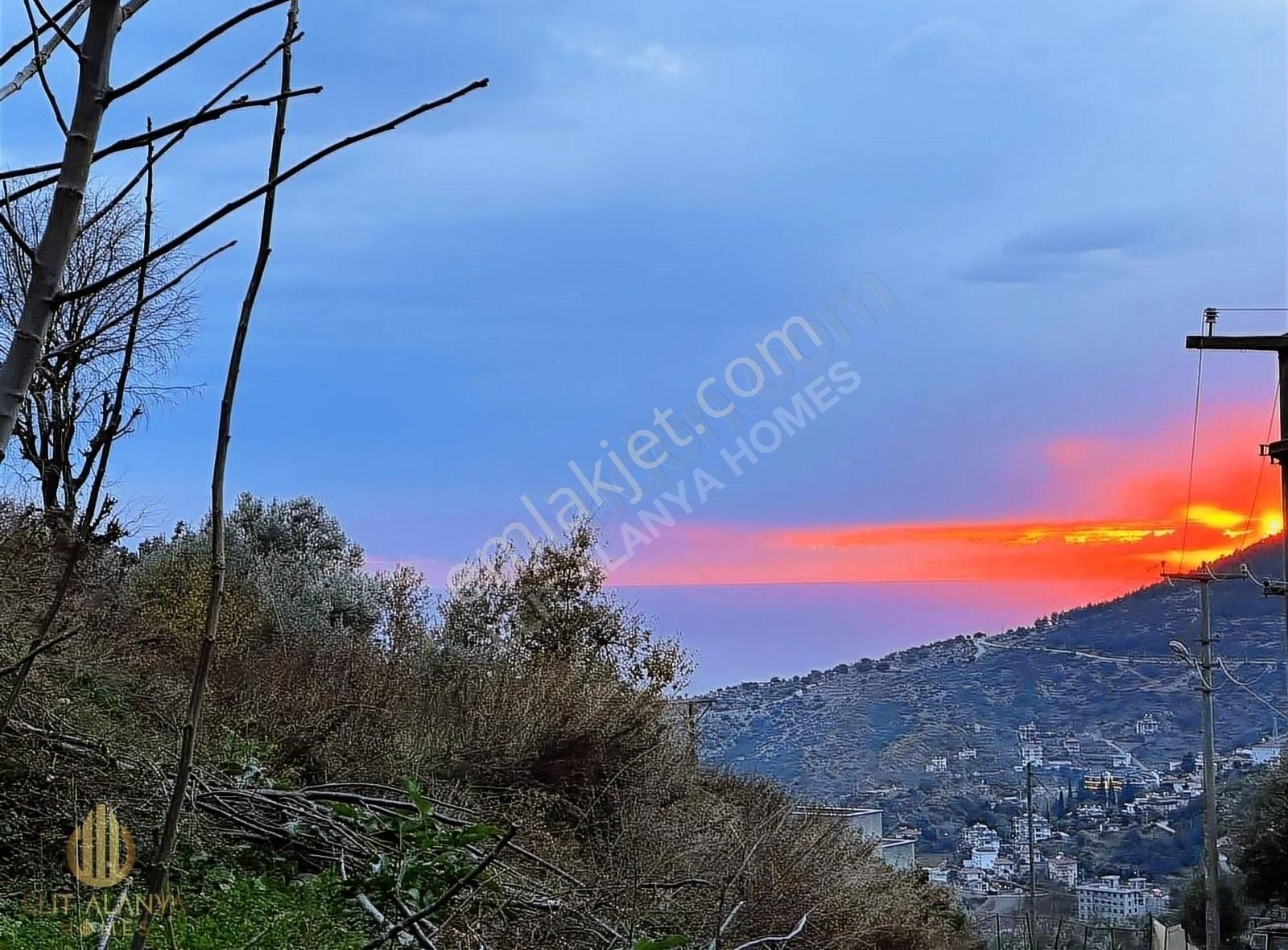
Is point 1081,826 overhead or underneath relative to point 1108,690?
underneath

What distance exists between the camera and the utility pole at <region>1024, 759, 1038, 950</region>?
10414mm

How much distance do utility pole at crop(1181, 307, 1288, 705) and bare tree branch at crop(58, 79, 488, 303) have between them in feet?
25.2

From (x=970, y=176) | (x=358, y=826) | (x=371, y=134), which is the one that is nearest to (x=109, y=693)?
(x=358, y=826)

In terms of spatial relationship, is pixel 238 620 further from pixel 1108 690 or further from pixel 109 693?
pixel 1108 690

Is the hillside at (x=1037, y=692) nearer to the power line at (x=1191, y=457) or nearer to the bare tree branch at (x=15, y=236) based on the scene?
the power line at (x=1191, y=457)

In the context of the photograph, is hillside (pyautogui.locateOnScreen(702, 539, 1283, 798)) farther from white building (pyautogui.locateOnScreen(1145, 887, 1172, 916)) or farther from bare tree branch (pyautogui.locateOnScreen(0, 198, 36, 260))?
bare tree branch (pyautogui.locateOnScreen(0, 198, 36, 260))

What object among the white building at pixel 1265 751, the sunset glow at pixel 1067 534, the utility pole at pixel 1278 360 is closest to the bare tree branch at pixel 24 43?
the utility pole at pixel 1278 360

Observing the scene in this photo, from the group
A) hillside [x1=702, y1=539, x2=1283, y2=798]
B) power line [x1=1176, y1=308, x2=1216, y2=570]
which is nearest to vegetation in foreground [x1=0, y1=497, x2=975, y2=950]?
hillside [x1=702, y1=539, x2=1283, y2=798]

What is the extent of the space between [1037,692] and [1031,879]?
102 inches

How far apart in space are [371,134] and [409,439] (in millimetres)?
8076

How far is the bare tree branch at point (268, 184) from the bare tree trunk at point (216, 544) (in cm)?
1

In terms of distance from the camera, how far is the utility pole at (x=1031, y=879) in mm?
10414

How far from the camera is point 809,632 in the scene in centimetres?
1264

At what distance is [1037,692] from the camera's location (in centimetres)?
1378
